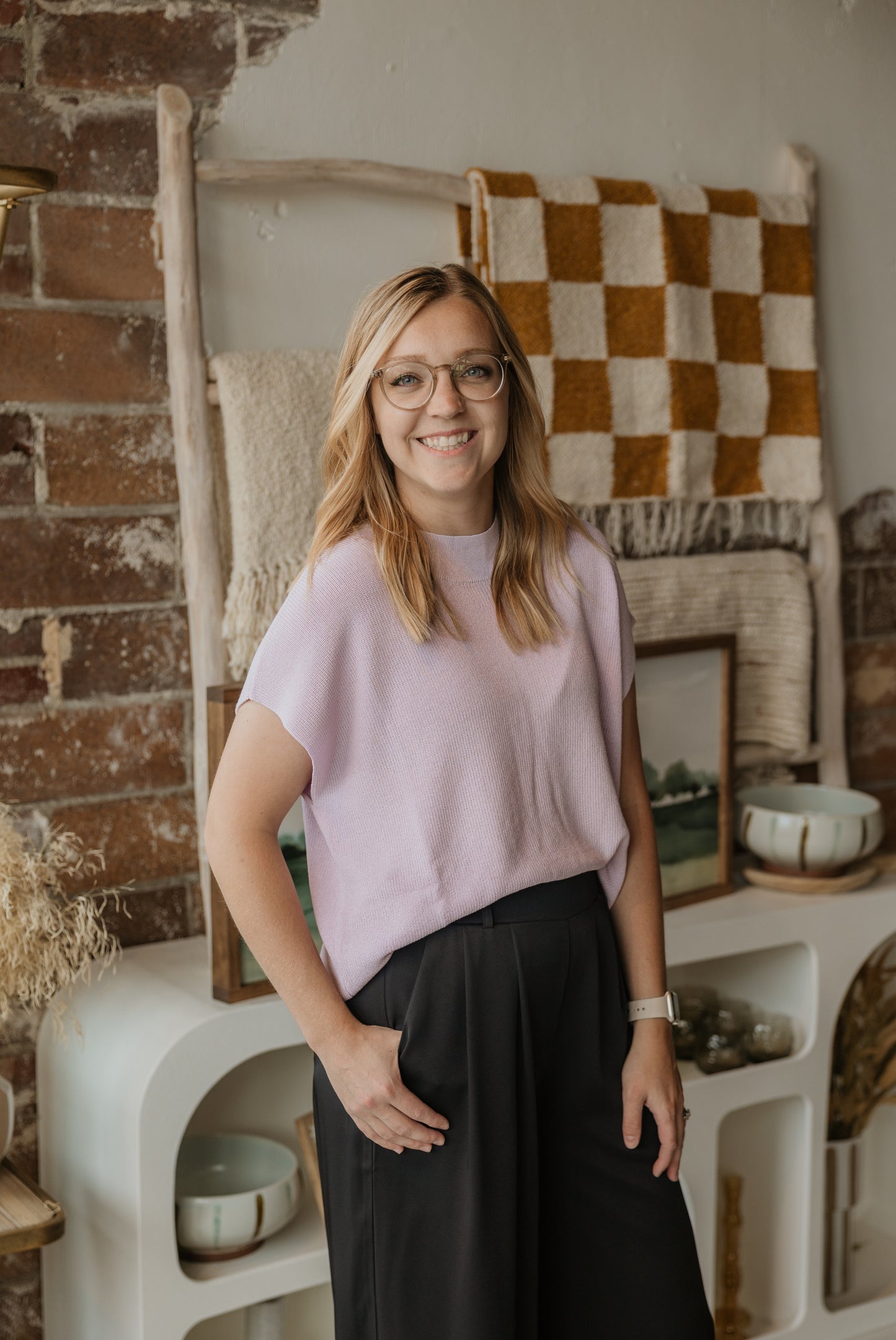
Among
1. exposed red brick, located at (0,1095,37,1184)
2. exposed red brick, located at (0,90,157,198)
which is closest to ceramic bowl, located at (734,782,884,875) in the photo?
exposed red brick, located at (0,1095,37,1184)

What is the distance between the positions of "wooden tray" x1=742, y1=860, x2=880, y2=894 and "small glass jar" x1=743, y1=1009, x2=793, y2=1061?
0.18 metres

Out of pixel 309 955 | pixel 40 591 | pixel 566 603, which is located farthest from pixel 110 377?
pixel 309 955

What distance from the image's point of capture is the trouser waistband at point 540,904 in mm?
1095

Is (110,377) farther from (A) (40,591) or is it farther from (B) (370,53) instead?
(B) (370,53)

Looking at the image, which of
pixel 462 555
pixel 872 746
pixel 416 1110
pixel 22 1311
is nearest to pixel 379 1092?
pixel 416 1110

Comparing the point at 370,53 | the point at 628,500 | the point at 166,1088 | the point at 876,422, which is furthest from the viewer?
the point at 876,422

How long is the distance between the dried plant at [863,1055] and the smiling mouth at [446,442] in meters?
1.17

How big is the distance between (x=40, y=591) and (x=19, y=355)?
0.86ft

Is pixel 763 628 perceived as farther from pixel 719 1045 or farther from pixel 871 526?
pixel 719 1045

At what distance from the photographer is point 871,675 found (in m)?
2.17

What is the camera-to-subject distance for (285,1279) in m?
1.46

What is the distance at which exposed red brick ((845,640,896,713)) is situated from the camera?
2.15 m

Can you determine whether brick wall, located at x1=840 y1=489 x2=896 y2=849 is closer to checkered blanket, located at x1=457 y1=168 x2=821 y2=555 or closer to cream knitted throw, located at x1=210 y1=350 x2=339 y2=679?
checkered blanket, located at x1=457 y1=168 x2=821 y2=555

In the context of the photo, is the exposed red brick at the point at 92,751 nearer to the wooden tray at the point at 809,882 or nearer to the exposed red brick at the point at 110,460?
the exposed red brick at the point at 110,460
